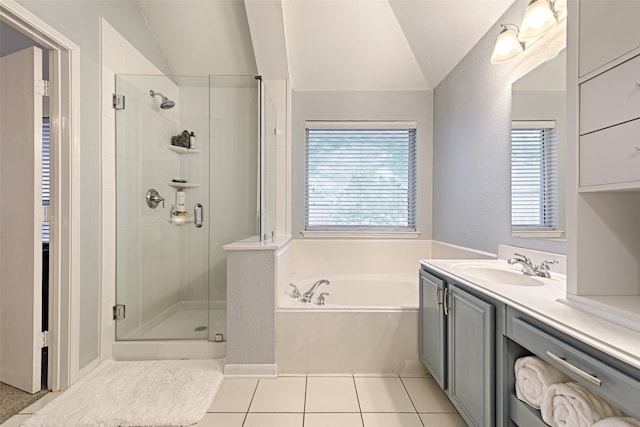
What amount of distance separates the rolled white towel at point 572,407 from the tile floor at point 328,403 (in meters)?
0.82

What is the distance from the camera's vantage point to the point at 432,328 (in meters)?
1.86

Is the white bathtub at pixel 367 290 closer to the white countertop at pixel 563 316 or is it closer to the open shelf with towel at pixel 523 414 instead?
the white countertop at pixel 563 316

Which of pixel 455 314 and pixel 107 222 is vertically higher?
pixel 107 222

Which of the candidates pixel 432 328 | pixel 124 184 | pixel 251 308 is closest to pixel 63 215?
pixel 124 184

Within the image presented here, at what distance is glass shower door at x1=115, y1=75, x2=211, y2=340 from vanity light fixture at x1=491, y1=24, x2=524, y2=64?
6.87 ft

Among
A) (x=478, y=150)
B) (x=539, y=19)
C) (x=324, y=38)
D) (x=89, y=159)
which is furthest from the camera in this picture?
(x=324, y=38)

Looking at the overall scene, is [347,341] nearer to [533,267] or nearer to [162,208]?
[533,267]

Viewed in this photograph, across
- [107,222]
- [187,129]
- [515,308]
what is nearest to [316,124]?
[187,129]

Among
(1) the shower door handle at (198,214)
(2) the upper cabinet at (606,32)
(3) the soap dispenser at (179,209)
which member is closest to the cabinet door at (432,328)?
(2) the upper cabinet at (606,32)

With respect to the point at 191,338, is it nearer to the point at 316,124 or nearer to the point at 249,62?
the point at 316,124

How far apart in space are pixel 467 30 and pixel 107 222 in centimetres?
293

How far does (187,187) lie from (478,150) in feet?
7.47

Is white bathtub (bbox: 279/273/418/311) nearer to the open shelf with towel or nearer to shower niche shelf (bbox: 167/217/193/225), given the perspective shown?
shower niche shelf (bbox: 167/217/193/225)

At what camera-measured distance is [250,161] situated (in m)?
2.64
